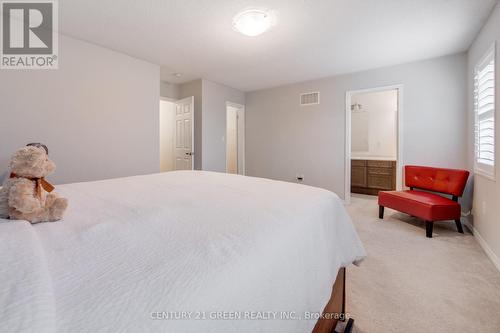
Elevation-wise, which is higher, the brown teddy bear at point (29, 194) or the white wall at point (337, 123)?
the white wall at point (337, 123)

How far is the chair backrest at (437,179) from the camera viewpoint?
276 cm

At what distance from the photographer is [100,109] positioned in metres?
2.93

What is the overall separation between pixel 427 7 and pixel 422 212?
85.4 inches

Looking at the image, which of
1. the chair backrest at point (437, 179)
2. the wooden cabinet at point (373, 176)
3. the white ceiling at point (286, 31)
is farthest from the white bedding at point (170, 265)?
the wooden cabinet at point (373, 176)

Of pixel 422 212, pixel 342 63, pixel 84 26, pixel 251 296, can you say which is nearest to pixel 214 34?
pixel 84 26

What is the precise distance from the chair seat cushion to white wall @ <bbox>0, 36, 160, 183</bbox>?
3.55 meters

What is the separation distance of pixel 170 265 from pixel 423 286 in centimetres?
201

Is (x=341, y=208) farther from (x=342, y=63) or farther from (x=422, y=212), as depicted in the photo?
(x=342, y=63)

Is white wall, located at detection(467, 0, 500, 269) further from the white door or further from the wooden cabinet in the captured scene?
the white door

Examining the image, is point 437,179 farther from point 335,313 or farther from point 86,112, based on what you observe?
point 86,112

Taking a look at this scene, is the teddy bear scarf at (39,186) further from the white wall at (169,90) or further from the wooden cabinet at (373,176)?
the wooden cabinet at (373,176)

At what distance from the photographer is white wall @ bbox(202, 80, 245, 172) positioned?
4387 mm

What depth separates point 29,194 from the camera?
0.81m

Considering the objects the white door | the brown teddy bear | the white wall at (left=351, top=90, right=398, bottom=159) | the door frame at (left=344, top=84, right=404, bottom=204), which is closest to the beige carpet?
the door frame at (left=344, top=84, right=404, bottom=204)
